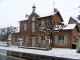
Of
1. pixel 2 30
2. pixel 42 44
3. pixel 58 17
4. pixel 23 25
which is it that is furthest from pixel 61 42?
pixel 2 30

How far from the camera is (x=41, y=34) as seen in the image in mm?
31281

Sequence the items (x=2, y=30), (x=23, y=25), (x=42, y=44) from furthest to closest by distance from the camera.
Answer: (x=2, y=30)
(x=23, y=25)
(x=42, y=44)

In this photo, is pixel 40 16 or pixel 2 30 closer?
pixel 40 16

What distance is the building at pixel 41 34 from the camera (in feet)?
87.8

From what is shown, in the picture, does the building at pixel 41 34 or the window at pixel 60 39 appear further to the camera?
the window at pixel 60 39

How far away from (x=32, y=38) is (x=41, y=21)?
4.51 meters

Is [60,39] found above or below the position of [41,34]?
below

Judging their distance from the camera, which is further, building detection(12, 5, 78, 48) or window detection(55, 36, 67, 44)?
Result: window detection(55, 36, 67, 44)

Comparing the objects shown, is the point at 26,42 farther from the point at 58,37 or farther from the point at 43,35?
the point at 58,37

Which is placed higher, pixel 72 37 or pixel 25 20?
pixel 25 20

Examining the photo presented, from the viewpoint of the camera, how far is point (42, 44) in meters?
30.7

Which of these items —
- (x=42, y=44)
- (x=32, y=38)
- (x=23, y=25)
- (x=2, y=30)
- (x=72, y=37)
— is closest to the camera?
(x=72, y=37)

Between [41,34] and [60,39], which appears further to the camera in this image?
[41,34]

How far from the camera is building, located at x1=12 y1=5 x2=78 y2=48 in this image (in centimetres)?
2675
